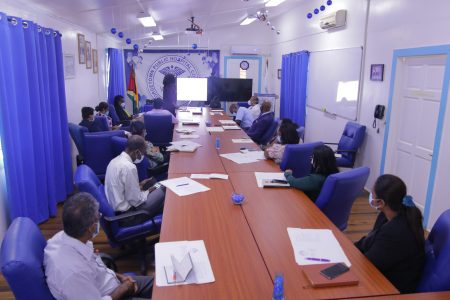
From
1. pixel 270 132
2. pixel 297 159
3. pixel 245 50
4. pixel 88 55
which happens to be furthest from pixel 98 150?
pixel 245 50

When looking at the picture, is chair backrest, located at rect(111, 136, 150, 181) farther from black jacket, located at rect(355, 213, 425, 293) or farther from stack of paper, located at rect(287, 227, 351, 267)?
black jacket, located at rect(355, 213, 425, 293)

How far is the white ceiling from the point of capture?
4496 mm

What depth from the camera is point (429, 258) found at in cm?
190

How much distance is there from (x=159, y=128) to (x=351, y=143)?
296 centimetres

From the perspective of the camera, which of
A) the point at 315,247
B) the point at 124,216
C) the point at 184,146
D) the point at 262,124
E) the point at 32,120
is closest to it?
the point at 315,247

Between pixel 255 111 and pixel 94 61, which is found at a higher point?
pixel 94 61

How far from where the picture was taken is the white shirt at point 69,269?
156 centimetres

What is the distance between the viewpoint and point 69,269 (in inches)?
62.1

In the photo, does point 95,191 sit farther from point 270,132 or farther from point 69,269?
point 270,132

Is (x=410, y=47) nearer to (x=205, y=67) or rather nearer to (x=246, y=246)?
(x=246, y=246)

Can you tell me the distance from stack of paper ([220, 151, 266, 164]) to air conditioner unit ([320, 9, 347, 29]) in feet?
10.7

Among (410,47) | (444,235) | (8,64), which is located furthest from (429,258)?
(8,64)

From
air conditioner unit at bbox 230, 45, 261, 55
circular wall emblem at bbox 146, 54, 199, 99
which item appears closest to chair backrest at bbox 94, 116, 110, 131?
circular wall emblem at bbox 146, 54, 199, 99

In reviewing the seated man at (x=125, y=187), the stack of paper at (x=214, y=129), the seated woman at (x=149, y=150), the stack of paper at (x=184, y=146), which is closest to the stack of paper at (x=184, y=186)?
the seated man at (x=125, y=187)
